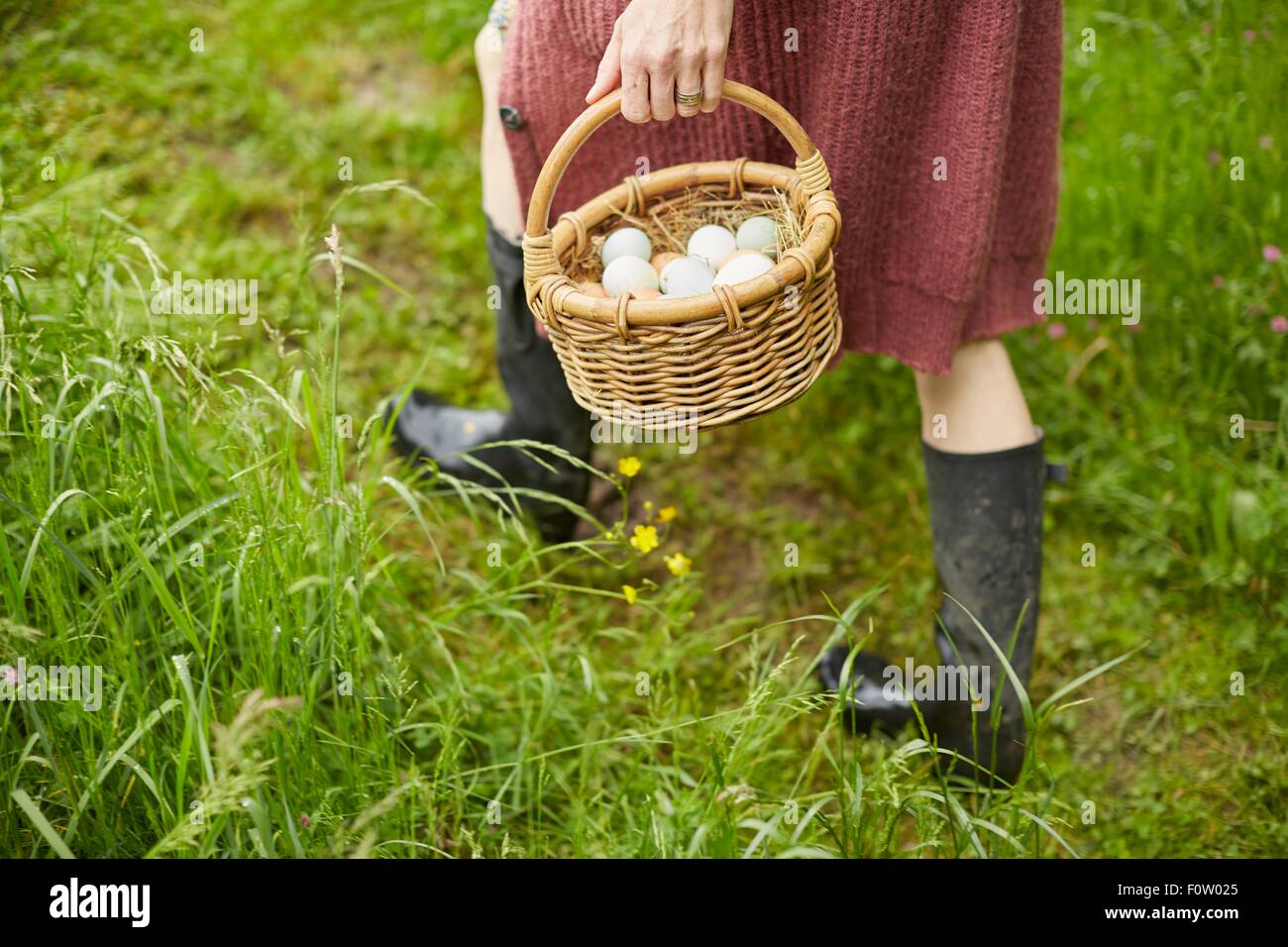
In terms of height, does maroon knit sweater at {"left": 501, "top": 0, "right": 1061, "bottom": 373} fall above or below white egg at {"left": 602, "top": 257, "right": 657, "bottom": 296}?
above

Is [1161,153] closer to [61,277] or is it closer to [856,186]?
[856,186]

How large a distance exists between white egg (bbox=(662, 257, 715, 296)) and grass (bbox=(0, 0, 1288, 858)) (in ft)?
1.24

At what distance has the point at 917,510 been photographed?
2494mm

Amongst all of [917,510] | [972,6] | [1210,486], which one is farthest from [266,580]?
[1210,486]

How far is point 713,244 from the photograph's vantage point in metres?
1.80

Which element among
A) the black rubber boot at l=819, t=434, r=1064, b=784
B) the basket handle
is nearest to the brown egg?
the basket handle

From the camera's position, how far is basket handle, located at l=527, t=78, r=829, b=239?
149 cm

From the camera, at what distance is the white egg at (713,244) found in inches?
70.9

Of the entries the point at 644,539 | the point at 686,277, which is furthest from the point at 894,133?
the point at 644,539

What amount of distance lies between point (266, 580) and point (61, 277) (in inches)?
37.2

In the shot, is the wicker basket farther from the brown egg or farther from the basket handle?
the brown egg

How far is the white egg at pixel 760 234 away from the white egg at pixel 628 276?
160mm

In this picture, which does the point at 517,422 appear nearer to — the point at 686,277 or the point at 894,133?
the point at 686,277

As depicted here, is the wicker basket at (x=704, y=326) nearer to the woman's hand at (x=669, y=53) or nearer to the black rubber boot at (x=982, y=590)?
the woman's hand at (x=669, y=53)
